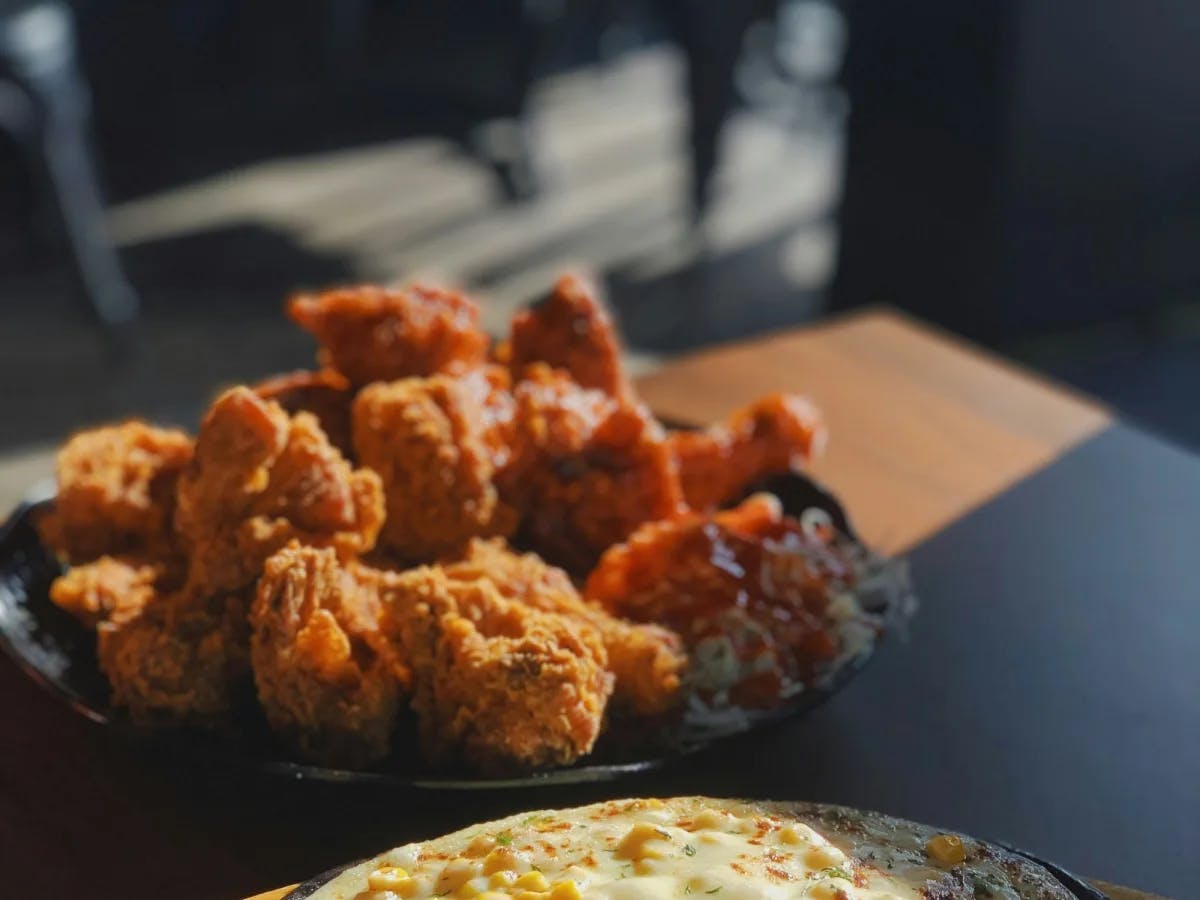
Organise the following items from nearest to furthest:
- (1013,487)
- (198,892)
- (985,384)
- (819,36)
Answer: (198,892), (1013,487), (985,384), (819,36)

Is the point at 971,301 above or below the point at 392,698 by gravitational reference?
below

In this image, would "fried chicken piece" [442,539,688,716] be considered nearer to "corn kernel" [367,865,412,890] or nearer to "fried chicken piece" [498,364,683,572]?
"fried chicken piece" [498,364,683,572]

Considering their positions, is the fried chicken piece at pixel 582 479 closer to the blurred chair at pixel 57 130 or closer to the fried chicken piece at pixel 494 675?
the fried chicken piece at pixel 494 675

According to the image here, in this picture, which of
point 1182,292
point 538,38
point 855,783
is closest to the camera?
point 855,783

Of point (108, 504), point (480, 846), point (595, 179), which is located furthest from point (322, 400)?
point (595, 179)

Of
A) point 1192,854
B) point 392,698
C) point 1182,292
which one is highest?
point 392,698

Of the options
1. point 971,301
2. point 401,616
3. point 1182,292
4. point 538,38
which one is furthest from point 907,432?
point 538,38

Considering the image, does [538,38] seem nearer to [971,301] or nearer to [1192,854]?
[971,301]
